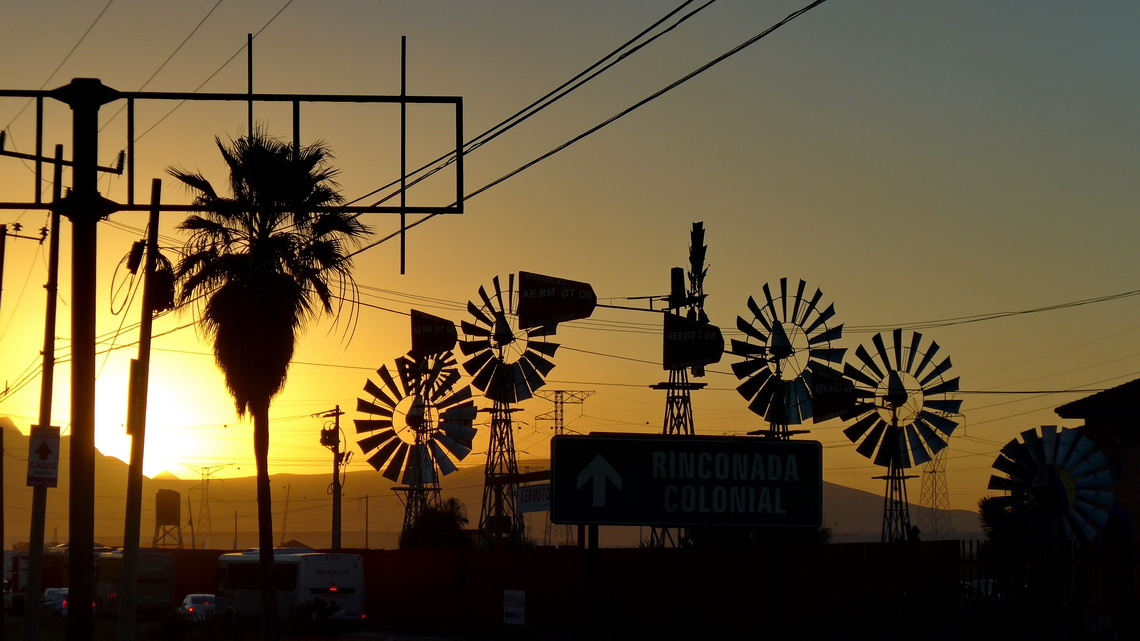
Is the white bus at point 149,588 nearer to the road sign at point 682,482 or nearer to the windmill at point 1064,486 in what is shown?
the windmill at point 1064,486

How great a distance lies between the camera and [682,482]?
17250mm

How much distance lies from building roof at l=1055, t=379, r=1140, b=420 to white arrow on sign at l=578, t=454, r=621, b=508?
22.9 m

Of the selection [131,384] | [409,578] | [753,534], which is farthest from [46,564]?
[131,384]

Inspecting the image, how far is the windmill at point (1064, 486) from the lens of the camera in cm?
3064

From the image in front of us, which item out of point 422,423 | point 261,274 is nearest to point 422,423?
point 422,423

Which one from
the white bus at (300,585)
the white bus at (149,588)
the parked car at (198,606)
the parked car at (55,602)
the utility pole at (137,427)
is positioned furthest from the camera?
the white bus at (149,588)

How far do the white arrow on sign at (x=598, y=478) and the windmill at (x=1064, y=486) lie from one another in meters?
17.5

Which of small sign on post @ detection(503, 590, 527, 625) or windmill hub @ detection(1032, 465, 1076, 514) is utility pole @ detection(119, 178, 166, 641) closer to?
small sign on post @ detection(503, 590, 527, 625)

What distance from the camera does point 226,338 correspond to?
36125 mm

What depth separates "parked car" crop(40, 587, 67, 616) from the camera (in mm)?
51531

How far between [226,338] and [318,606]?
10.1m

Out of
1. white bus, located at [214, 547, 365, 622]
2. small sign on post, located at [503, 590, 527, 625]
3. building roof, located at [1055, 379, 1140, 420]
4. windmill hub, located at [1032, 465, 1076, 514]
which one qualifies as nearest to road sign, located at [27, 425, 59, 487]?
white bus, located at [214, 547, 365, 622]

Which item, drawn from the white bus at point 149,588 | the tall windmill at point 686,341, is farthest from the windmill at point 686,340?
the white bus at point 149,588

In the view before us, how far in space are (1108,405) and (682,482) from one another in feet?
73.7
